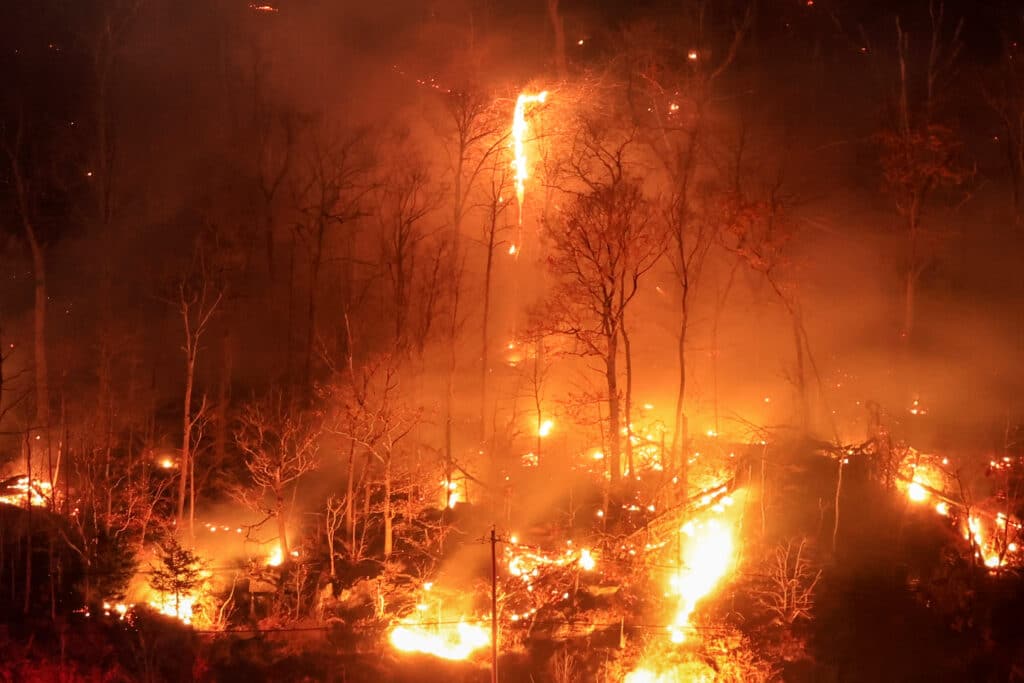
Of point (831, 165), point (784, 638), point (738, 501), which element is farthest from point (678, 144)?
point (784, 638)

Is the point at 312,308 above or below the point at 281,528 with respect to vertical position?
above

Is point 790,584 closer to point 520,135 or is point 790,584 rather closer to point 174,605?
point 174,605

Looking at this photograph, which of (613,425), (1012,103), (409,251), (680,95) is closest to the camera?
(613,425)

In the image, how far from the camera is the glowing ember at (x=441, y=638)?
17703 millimetres

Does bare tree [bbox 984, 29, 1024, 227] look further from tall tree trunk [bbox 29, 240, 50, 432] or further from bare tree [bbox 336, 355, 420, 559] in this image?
tall tree trunk [bbox 29, 240, 50, 432]

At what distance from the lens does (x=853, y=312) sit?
97.4ft

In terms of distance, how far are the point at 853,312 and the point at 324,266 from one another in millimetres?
18434

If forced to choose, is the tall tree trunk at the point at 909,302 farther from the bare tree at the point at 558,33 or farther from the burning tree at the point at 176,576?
the burning tree at the point at 176,576

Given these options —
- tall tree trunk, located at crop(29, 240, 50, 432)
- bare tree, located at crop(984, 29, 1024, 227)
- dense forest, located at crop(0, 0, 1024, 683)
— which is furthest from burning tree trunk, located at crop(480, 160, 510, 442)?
bare tree, located at crop(984, 29, 1024, 227)

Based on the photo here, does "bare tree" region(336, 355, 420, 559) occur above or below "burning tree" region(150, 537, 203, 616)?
above

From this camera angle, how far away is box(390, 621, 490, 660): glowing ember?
58.1 feet

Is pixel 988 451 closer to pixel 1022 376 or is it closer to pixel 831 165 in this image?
pixel 1022 376

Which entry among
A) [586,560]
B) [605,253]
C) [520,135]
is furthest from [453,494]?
[520,135]

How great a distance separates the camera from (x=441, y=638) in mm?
17984
